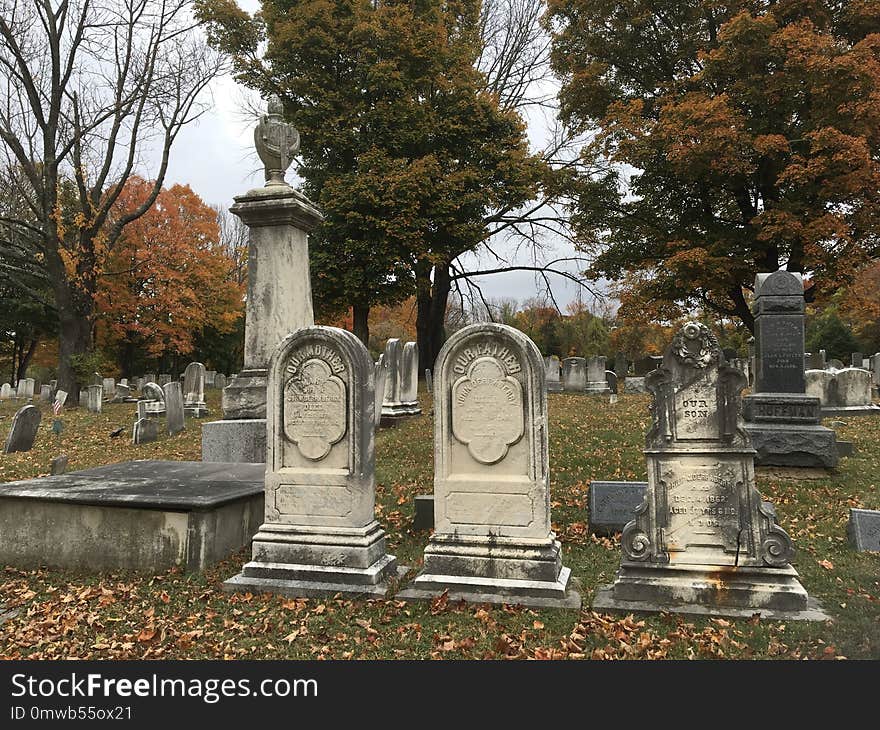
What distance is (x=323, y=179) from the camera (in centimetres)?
2089

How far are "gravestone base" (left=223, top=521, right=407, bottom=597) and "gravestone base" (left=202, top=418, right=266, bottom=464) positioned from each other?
2.83 meters

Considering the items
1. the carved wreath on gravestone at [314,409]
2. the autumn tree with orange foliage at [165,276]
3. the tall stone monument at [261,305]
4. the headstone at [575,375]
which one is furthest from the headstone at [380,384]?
the autumn tree with orange foliage at [165,276]

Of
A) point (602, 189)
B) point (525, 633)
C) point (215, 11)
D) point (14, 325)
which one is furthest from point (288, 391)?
point (14, 325)

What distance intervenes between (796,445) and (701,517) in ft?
17.7

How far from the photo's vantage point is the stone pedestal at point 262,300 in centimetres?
789

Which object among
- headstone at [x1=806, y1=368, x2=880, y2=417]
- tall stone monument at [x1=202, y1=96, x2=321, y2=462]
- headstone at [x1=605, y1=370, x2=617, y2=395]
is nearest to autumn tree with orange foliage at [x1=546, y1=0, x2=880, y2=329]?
headstone at [x1=806, y1=368, x2=880, y2=417]

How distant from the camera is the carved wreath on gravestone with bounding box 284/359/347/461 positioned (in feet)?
16.9

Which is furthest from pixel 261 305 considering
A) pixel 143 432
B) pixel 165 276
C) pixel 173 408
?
pixel 165 276

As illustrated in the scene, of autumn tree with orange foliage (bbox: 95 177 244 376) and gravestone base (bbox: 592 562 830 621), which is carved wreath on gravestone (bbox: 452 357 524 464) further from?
autumn tree with orange foliage (bbox: 95 177 244 376)

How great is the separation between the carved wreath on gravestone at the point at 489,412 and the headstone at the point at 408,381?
9326 mm

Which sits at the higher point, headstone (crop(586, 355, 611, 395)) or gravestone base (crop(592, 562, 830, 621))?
headstone (crop(586, 355, 611, 395))

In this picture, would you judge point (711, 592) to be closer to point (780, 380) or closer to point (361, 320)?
point (780, 380)

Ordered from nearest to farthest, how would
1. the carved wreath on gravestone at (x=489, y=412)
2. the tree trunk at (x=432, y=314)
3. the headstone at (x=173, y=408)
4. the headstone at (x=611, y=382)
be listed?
the carved wreath on gravestone at (x=489, y=412), the headstone at (x=173, y=408), the headstone at (x=611, y=382), the tree trunk at (x=432, y=314)

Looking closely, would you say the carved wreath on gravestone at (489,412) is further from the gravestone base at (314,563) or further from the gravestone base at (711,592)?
the gravestone base at (711,592)
